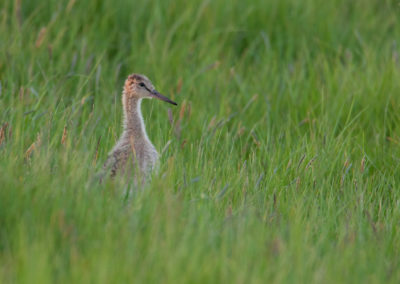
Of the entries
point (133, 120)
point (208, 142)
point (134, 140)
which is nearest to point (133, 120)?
point (133, 120)

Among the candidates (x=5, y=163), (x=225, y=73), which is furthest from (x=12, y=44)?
(x=5, y=163)

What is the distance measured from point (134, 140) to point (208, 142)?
725 millimetres

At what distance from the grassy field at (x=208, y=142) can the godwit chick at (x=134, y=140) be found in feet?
0.49

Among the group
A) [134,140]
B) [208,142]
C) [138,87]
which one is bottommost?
[208,142]

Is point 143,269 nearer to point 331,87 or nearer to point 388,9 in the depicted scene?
point 331,87

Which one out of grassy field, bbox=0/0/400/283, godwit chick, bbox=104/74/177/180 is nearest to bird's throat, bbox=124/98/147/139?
godwit chick, bbox=104/74/177/180

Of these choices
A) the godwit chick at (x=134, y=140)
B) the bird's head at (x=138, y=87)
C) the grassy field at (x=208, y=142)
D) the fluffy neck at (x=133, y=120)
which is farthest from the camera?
the bird's head at (x=138, y=87)

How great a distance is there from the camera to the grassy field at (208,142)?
3.96 m

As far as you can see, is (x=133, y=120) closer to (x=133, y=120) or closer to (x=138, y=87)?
(x=133, y=120)

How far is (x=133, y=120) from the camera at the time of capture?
5977mm

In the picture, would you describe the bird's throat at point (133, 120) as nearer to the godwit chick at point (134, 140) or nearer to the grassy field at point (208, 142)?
the godwit chick at point (134, 140)

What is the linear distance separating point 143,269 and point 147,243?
0.31 metres

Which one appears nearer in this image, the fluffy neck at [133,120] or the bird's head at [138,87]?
the fluffy neck at [133,120]

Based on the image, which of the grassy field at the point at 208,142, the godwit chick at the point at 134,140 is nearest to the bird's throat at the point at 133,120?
the godwit chick at the point at 134,140
